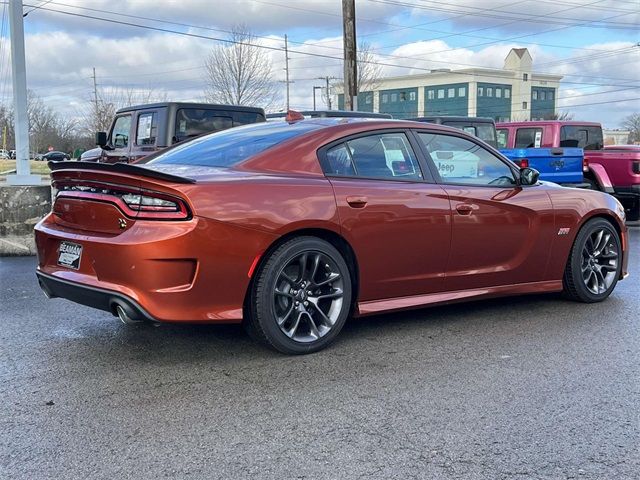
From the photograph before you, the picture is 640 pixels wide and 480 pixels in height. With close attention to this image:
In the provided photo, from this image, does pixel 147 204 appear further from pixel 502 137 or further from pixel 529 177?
pixel 502 137

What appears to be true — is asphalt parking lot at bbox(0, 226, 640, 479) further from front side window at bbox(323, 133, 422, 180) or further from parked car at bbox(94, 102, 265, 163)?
parked car at bbox(94, 102, 265, 163)

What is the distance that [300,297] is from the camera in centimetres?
436

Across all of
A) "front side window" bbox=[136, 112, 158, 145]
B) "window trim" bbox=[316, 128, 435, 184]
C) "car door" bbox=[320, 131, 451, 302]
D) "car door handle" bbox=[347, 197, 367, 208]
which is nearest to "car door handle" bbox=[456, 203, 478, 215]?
"car door" bbox=[320, 131, 451, 302]

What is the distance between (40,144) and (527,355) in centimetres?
8095

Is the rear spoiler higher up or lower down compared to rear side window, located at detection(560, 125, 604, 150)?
lower down

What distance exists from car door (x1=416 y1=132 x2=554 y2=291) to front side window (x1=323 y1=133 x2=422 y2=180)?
0.18 metres


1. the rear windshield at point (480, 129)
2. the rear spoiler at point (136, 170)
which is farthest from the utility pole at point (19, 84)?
the rear windshield at point (480, 129)

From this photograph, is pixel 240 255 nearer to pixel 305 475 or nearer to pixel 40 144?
pixel 305 475

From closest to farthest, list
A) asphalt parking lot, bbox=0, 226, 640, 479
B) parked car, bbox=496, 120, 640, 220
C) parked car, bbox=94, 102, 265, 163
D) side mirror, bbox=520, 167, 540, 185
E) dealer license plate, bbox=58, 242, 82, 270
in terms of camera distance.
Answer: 1. asphalt parking lot, bbox=0, 226, 640, 479
2. dealer license plate, bbox=58, 242, 82, 270
3. side mirror, bbox=520, 167, 540, 185
4. parked car, bbox=94, 102, 265, 163
5. parked car, bbox=496, 120, 640, 220

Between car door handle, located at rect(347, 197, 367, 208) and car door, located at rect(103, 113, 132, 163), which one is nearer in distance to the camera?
car door handle, located at rect(347, 197, 367, 208)

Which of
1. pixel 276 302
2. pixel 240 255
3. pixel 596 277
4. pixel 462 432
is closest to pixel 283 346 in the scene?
pixel 276 302

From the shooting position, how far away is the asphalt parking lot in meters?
2.94

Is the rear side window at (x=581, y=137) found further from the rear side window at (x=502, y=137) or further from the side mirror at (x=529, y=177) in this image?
the side mirror at (x=529, y=177)

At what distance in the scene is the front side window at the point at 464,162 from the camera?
17.0 ft
